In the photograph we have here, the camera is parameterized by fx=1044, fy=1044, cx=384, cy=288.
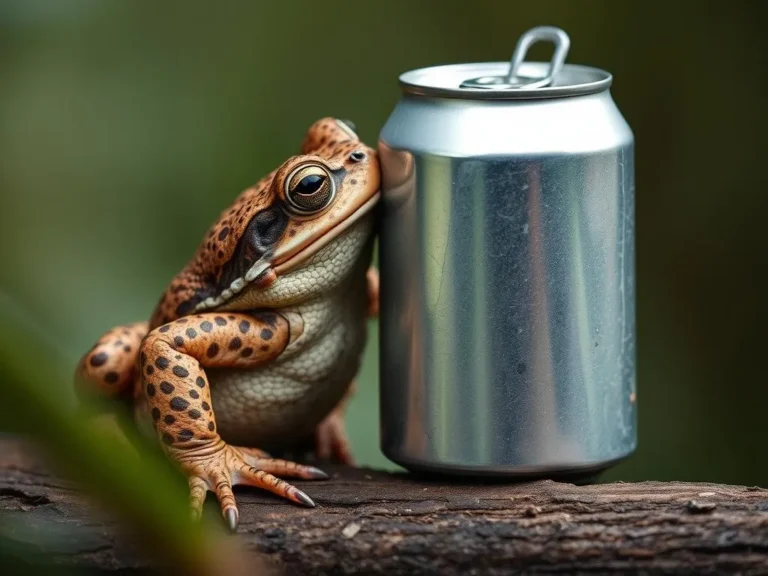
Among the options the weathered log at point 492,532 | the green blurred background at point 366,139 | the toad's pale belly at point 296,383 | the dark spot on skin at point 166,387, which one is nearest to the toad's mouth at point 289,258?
the toad's pale belly at point 296,383

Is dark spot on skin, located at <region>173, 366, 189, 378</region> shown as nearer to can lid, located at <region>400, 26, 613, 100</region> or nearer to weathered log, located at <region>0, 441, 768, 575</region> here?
weathered log, located at <region>0, 441, 768, 575</region>

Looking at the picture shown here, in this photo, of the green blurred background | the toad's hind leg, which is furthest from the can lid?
the green blurred background

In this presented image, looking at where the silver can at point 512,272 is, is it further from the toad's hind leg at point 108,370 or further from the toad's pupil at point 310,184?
the toad's hind leg at point 108,370

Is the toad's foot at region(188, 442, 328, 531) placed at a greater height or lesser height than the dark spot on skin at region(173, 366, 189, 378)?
lesser

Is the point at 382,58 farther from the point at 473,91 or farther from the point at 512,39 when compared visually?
the point at 473,91

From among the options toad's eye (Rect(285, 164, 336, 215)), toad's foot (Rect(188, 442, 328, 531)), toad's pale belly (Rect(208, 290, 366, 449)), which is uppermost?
toad's eye (Rect(285, 164, 336, 215))

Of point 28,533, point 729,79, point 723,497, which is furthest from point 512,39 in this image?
point 28,533

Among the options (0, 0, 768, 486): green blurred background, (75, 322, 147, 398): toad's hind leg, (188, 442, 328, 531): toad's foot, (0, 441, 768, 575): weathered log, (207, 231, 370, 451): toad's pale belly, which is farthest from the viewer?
(0, 0, 768, 486): green blurred background
